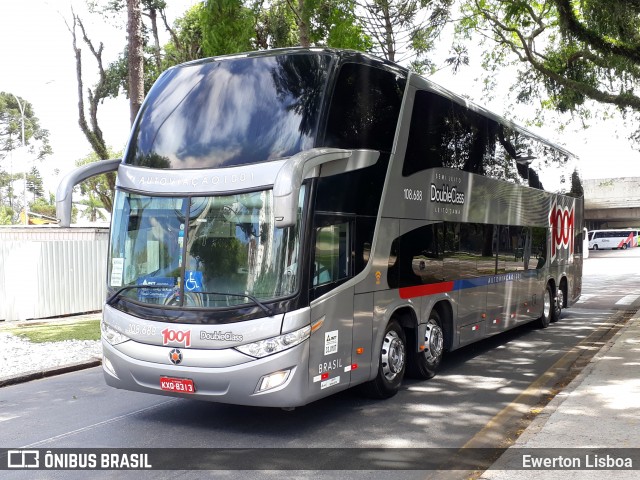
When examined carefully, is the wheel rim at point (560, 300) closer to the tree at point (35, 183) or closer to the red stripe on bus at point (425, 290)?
the red stripe on bus at point (425, 290)

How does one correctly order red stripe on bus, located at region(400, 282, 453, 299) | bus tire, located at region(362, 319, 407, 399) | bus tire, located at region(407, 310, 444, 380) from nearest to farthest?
bus tire, located at region(362, 319, 407, 399) → red stripe on bus, located at region(400, 282, 453, 299) → bus tire, located at region(407, 310, 444, 380)

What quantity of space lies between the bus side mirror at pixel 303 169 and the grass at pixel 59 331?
7749 mm

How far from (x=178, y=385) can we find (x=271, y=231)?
176 cm

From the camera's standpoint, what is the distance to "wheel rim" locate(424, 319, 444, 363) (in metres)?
9.43

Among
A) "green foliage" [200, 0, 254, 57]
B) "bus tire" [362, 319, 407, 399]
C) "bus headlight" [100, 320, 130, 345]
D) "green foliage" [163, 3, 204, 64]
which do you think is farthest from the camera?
"green foliage" [163, 3, 204, 64]

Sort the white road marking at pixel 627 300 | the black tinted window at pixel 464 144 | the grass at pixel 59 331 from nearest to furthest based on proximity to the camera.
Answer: the black tinted window at pixel 464 144, the grass at pixel 59 331, the white road marking at pixel 627 300

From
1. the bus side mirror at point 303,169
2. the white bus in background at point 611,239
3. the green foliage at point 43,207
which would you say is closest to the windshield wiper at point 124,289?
the bus side mirror at point 303,169

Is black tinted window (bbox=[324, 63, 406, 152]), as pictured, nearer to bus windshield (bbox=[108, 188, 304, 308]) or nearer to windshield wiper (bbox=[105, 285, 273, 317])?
bus windshield (bbox=[108, 188, 304, 308])

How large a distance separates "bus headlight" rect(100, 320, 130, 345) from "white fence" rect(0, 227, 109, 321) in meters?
9.61

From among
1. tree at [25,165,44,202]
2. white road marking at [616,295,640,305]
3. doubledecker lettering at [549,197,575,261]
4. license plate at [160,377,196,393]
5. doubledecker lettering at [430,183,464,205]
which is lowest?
white road marking at [616,295,640,305]

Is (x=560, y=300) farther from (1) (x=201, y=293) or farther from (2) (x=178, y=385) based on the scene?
(2) (x=178, y=385)

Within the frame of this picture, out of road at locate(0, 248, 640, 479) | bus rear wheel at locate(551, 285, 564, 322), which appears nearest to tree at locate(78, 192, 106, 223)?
bus rear wheel at locate(551, 285, 564, 322)

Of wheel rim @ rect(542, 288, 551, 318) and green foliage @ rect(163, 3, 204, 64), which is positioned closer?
wheel rim @ rect(542, 288, 551, 318)

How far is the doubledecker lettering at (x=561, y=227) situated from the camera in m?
15.4
